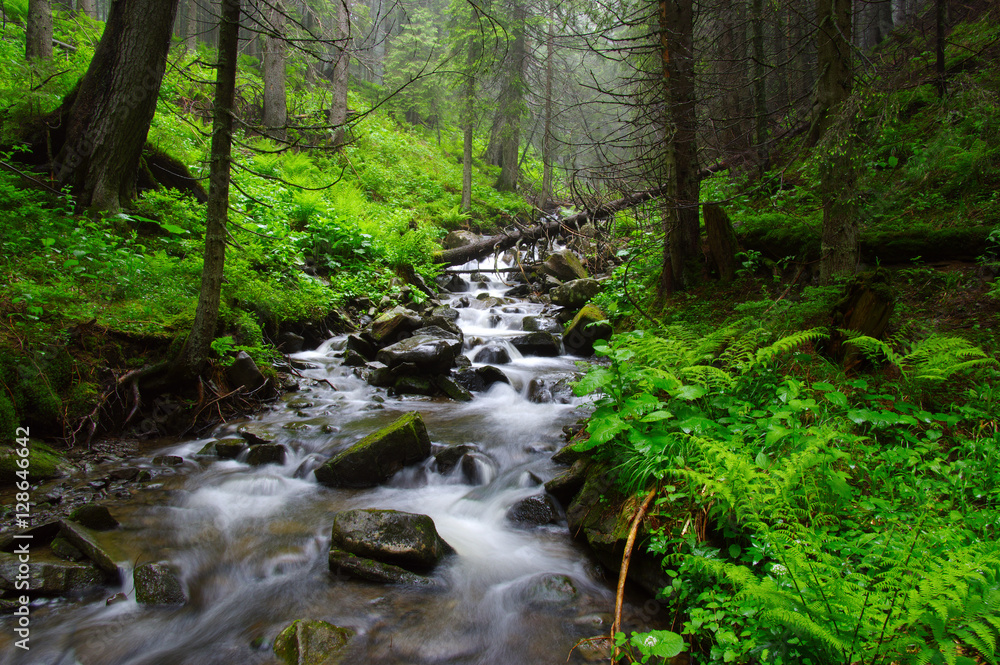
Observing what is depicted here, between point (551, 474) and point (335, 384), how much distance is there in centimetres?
424

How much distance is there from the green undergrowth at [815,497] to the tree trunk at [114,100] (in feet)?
23.4

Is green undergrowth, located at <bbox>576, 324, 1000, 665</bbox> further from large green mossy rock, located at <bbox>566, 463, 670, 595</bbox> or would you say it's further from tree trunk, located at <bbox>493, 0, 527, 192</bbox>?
tree trunk, located at <bbox>493, 0, 527, 192</bbox>

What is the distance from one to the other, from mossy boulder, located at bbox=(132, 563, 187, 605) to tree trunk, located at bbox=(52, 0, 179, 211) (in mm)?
5413

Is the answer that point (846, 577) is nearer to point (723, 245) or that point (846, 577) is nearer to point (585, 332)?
point (723, 245)

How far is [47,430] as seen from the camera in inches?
195

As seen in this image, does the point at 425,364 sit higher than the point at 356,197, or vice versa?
the point at 356,197

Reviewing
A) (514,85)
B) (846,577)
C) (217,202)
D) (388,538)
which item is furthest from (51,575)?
(514,85)

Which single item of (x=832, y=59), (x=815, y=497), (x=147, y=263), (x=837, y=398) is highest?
(x=832, y=59)

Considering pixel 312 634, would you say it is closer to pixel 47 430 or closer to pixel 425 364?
pixel 47 430

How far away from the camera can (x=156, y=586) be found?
142 inches

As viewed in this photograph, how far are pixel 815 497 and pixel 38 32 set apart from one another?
1455 cm

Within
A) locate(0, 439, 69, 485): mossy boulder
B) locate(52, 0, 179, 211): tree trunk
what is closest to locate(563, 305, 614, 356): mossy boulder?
locate(0, 439, 69, 485): mossy boulder

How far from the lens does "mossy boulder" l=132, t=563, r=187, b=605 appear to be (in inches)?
139

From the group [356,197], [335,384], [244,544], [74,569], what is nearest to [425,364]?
[335,384]
